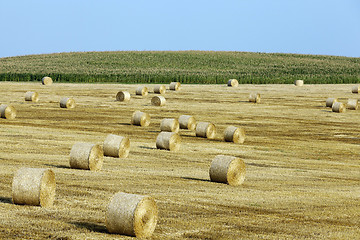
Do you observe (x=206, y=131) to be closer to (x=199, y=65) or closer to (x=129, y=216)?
(x=129, y=216)

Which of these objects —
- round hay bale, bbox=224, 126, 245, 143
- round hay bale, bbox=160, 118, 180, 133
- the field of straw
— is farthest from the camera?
round hay bale, bbox=160, 118, 180, 133

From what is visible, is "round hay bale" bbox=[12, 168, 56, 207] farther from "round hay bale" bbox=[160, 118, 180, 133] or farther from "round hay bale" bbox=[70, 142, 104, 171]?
"round hay bale" bbox=[160, 118, 180, 133]

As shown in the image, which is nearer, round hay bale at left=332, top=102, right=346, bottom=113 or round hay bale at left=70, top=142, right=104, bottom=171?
round hay bale at left=70, top=142, right=104, bottom=171

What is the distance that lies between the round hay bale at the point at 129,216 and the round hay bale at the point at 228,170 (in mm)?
5821

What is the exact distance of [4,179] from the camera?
1605cm

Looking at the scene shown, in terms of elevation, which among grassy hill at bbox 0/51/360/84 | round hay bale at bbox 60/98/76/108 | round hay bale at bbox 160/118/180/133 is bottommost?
round hay bale at bbox 160/118/180/133

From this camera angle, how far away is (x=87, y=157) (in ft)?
58.1

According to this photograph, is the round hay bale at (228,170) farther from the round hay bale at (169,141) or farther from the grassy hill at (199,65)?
the grassy hill at (199,65)

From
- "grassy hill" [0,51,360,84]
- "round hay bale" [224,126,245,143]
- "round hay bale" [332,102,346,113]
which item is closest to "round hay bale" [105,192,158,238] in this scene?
"round hay bale" [224,126,245,143]

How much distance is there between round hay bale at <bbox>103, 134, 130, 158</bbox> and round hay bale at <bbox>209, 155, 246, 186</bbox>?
15.0ft

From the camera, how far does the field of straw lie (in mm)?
12094

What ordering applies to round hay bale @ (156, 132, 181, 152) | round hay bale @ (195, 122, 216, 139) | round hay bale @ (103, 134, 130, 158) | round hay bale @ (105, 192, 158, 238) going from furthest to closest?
round hay bale @ (195, 122, 216, 139), round hay bale @ (156, 132, 181, 152), round hay bale @ (103, 134, 130, 158), round hay bale @ (105, 192, 158, 238)

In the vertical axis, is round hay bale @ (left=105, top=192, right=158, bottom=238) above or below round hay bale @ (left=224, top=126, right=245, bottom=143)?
above

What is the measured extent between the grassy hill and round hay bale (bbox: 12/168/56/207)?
74.5 metres
